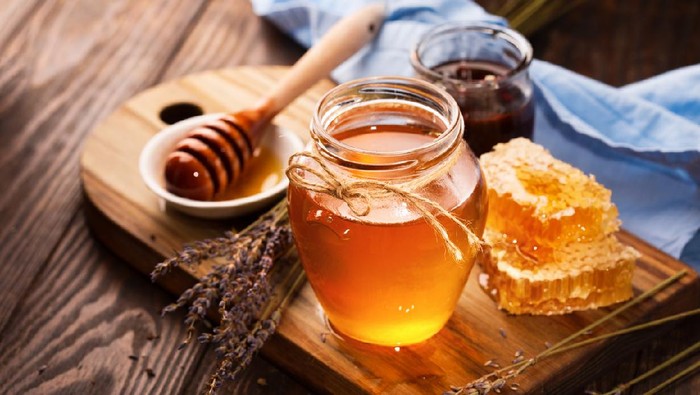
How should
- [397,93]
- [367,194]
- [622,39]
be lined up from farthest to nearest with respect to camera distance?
[622,39] → [397,93] → [367,194]

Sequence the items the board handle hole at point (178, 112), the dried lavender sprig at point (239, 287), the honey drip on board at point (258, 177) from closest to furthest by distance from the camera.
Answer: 1. the dried lavender sprig at point (239, 287)
2. the honey drip on board at point (258, 177)
3. the board handle hole at point (178, 112)

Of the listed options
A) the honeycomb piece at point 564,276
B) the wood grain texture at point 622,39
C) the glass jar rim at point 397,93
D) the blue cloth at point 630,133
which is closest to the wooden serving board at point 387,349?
the honeycomb piece at point 564,276

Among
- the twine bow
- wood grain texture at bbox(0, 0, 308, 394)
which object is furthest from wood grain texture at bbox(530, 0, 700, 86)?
the twine bow

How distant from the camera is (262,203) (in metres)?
1.32

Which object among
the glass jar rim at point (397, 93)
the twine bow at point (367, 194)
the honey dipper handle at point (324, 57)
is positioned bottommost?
the honey dipper handle at point (324, 57)

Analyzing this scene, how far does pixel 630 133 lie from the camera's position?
1.49 metres

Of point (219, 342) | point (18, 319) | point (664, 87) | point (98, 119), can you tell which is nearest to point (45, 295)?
point (18, 319)

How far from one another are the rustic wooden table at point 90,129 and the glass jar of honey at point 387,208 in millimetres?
161

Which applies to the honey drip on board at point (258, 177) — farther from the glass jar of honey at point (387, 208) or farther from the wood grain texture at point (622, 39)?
the wood grain texture at point (622, 39)

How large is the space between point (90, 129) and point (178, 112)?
0.15 m

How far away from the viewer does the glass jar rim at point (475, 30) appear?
1.31m

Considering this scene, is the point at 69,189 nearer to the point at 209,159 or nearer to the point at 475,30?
the point at 209,159

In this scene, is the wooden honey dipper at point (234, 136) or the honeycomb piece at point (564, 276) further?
the wooden honey dipper at point (234, 136)

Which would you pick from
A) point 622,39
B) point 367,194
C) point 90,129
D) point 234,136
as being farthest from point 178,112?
point 622,39
